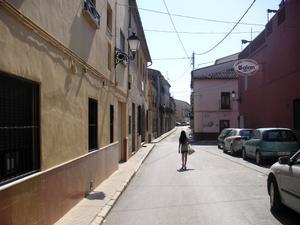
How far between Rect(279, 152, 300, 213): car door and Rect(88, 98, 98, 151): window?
17.3ft

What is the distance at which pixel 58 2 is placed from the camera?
26.7 ft

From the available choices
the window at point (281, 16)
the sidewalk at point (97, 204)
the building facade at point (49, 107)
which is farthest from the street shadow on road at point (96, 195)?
the window at point (281, 16)

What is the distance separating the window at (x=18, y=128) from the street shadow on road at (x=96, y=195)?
12.3ft

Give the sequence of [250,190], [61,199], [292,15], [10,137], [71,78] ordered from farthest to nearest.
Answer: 1. [292,15]
2. [250,190]
3. [71,78]
4. [61,199]
5. [10,137]

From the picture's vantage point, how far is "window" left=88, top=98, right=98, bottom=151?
12.0 m

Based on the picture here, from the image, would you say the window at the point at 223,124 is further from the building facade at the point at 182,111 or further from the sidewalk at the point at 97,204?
the building facade at the point at 182,111

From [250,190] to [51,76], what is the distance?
21.9ft

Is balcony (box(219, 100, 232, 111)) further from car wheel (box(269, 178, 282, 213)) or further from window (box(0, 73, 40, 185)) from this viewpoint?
window (box(0, 73, 40, 185))

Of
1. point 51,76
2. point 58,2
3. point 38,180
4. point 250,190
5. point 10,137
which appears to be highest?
point 58,2

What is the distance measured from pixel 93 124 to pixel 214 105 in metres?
41.6

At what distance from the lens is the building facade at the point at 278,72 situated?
22.1 m

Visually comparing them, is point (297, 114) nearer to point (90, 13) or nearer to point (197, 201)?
point (197, 201)

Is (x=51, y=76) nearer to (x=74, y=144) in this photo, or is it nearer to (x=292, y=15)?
(x=74, y=144)

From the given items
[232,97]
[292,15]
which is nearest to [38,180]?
[292,15]
